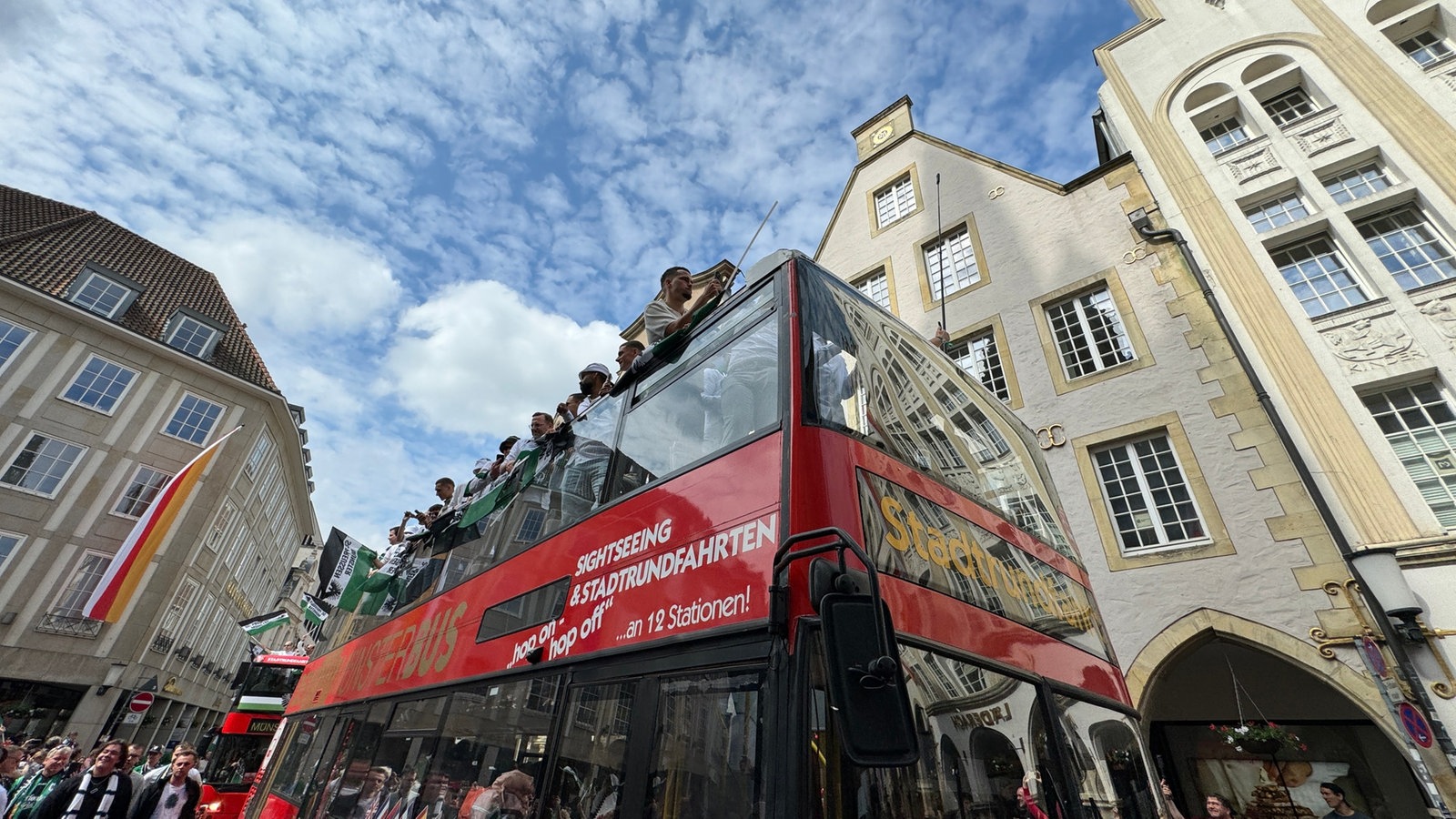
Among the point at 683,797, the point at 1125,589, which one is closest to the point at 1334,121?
the point at 1125,589

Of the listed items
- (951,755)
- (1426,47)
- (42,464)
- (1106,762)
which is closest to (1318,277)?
(1426,47)

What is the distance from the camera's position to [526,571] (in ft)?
14.3

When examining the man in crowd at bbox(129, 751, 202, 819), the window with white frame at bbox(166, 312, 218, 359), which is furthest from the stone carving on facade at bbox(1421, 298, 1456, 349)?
the window with white frame at bbox(166, 312, 218, 359)

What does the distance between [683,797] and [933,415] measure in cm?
258

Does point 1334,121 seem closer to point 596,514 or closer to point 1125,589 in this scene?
point 1125,589

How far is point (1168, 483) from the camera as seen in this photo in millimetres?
8492

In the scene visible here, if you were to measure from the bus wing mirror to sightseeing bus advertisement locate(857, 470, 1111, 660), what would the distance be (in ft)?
2.36

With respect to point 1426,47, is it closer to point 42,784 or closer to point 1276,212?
point 1276,212

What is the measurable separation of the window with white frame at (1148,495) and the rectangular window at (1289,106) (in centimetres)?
725

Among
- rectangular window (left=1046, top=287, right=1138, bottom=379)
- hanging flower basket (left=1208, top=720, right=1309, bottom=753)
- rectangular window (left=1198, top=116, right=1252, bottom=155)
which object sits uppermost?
rectangular window (left=1198, top=116, right=1252, bottom=155)

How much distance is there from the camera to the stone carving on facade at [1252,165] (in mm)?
10250

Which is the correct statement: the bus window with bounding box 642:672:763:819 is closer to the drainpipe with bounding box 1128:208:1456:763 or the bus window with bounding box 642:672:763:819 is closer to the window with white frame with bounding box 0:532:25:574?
the drainpipe with bounding box 1128:208:1456:763

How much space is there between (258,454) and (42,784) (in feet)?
76.8

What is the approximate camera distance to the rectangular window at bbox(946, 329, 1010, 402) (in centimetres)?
1070
